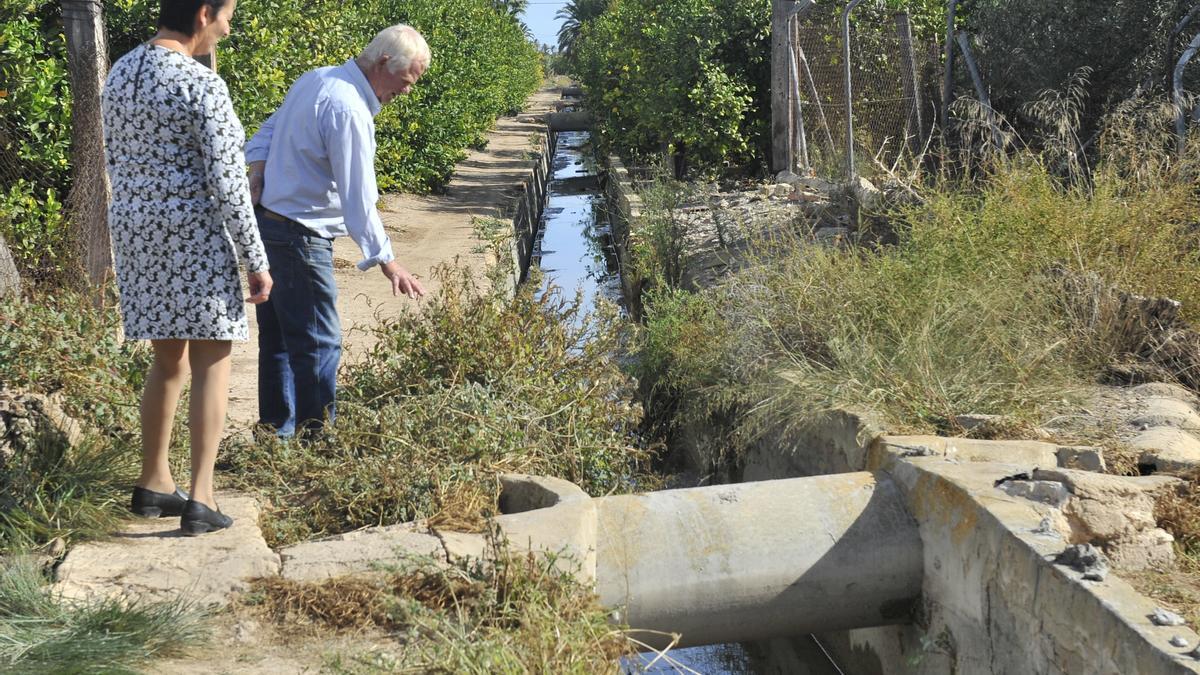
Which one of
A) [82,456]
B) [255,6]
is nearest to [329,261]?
[82,456]

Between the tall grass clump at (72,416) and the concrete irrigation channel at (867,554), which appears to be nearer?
the concrete irrigation channel at (867,554)

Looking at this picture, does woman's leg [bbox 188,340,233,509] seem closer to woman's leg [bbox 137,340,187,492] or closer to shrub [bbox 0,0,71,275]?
woman's leg [bbox 137,340,187,492]

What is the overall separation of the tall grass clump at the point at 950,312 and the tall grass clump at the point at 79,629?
311 cm

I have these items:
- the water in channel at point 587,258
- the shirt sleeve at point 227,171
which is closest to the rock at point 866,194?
the water in channel at point 587,258

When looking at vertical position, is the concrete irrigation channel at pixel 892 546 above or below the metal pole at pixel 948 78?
below

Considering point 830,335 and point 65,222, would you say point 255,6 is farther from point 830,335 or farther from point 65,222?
point 830,335

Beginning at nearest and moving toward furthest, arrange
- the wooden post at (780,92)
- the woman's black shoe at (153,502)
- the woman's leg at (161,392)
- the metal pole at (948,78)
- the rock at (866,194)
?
1. the woman's leg at (161,392)
2. the woman's black shoe at (153,502)
3. the rock at (866,194)
4. the metal pole at (948,78)
5. the wooden post at (780,92)

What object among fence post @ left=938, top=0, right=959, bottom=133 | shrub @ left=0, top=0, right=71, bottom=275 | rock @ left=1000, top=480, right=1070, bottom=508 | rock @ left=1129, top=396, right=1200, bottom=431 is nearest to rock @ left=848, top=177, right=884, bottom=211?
fence post @ left=938, top=0, right=959, bottom=133

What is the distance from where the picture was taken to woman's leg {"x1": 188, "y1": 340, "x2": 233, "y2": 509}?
12.9 feet

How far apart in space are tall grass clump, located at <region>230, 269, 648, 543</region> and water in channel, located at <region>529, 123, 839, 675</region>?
60 centimetres

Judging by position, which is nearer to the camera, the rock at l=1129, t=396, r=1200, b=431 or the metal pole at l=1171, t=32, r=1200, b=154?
the rock at l=1129, t=396, r=1200, b=431

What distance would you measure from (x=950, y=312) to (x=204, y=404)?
353 cm

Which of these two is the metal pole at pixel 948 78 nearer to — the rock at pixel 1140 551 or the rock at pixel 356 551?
the rock at pixel 1140 551

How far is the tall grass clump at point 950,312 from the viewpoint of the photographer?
5.50 metres
